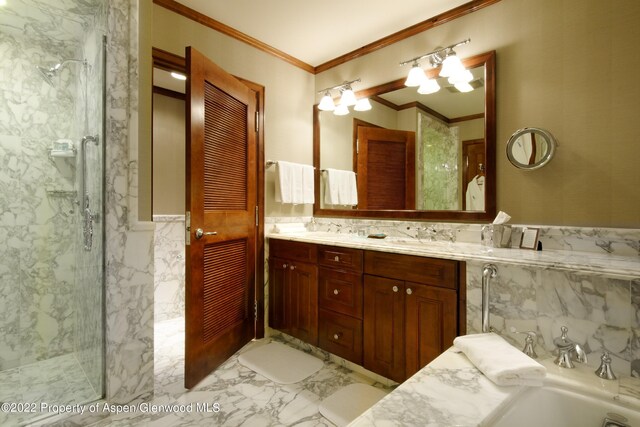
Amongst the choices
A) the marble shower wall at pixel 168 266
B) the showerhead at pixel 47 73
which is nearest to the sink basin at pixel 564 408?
the marble shower wall at pixel 168 266

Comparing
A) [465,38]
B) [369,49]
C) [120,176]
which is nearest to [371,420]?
[120,176]

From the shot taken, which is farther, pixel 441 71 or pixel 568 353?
pixel 441 71

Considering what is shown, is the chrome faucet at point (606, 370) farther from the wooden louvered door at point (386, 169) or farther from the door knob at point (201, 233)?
the door knob at point (201, 233)

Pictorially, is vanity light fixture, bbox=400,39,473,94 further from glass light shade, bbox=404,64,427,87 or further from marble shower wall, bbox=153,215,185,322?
marble shower wall, bbox=153,215,185,322

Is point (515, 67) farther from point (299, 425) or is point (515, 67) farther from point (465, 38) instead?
point (299, 425)

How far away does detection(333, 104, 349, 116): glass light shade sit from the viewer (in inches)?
108

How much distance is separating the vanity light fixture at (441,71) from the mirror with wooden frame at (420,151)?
0.14 feet

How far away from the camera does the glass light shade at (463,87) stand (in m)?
2.04

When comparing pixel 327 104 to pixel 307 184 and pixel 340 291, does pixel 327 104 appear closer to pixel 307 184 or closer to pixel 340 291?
pixel 307 184

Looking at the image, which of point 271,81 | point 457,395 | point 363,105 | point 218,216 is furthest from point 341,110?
point 457,395

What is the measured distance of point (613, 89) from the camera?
156 centimetres

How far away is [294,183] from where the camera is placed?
2.71 metres

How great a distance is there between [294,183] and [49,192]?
1775 mm

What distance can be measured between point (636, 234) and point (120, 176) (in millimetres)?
2672
